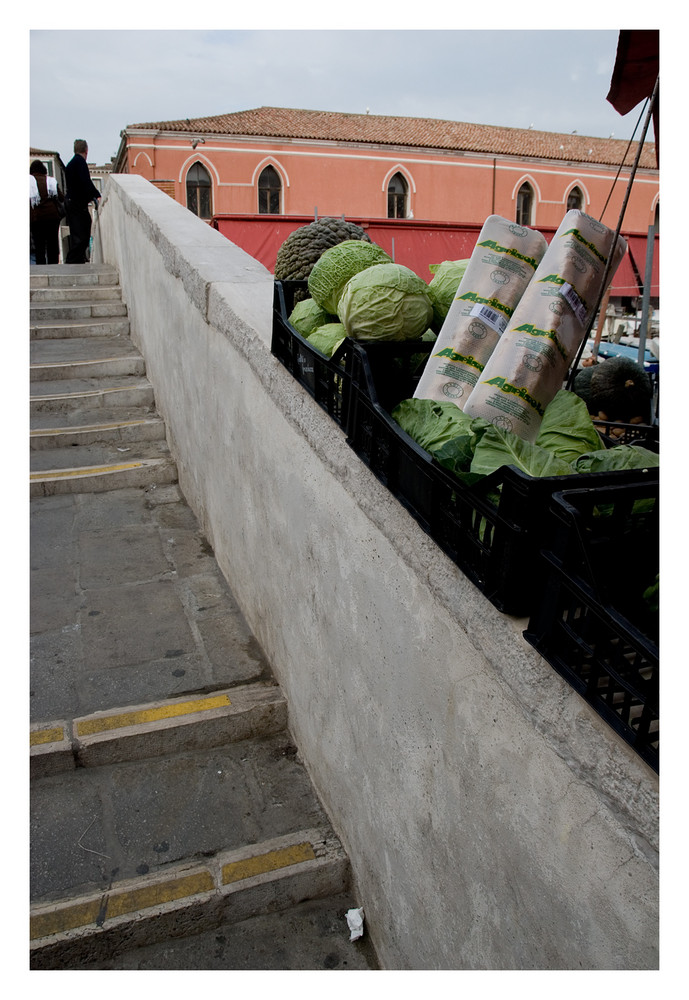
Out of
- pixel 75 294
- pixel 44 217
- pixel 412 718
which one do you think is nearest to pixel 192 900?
pixel 412 718

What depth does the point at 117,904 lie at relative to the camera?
2348 millimetres

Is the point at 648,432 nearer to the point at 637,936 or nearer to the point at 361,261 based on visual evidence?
the point at 361,261

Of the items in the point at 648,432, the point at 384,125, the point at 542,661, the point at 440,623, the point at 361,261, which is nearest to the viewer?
the point at 542,661

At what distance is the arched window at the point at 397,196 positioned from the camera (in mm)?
34438

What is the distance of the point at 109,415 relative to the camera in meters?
5.68

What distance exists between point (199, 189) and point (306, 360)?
33.4 meters

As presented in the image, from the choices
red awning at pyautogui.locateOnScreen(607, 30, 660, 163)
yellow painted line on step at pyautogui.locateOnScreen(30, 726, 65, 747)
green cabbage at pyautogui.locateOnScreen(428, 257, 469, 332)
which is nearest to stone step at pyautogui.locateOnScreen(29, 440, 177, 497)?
yellow painted line on step at pyautogui.locateOnScreen(30, 726, 65, 747)

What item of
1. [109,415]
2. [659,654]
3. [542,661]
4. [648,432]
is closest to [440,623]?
[542,661]

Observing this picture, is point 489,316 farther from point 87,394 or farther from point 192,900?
point 87,394

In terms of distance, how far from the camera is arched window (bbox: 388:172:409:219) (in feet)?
113

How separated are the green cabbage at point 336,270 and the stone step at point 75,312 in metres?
5.26

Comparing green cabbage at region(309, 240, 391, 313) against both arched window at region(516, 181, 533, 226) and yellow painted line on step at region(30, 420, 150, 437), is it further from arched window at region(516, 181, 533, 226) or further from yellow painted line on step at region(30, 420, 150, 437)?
arched window at region(516, 181, 533, 226)

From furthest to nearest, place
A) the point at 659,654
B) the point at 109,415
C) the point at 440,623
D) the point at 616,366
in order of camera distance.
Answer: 1. the point at 109,415
2. the point at 616,366
3. the point at 440,623
4. the point at 659,654

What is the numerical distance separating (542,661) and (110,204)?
8774 millimetres
